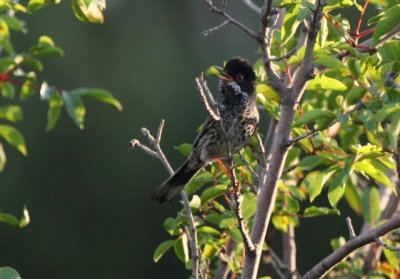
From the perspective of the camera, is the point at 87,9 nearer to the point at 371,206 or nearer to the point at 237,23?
the point at 237,23

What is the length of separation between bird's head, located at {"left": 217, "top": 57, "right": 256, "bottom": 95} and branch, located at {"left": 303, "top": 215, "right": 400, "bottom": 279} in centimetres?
172

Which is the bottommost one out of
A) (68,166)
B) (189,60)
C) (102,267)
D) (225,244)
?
(102,267)

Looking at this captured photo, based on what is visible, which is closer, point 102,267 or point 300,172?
point 300,172

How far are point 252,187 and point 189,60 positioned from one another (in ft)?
29.3

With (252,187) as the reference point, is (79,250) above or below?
below

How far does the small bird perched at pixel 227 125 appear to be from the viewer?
5312 millimetres

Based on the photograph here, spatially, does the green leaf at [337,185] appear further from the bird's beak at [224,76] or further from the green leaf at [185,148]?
the bird's beak at [224,76]

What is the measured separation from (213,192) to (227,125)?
1018mm

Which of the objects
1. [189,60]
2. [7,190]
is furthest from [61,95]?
[189,60]

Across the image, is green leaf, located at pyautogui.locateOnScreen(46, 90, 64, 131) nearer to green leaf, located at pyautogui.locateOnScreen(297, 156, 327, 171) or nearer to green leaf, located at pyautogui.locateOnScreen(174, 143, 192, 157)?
green leaf, located at pyautogui.locateOnScreen(174, 143, 192, 157)

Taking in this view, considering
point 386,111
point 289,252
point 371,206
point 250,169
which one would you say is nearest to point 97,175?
point 289,252

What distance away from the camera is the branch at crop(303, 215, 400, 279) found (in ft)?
12.1

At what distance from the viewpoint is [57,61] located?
13.8 metres

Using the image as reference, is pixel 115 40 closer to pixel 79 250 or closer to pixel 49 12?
pixel 49 12
